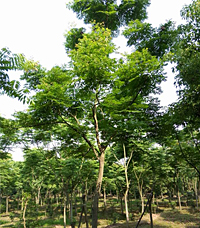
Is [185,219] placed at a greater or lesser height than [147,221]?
lesser

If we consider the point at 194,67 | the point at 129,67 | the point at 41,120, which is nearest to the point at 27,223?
the point at 41,120

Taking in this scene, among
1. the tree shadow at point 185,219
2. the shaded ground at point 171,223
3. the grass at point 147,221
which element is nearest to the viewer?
the shaded ground at point 171,223

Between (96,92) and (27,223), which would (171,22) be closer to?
(96,92)

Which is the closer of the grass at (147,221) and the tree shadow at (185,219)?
the grass at (147,221)

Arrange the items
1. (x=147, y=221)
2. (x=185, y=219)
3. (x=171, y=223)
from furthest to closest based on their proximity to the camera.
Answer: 1. (x=185, y=219)
2. (x=147, y=221)
3. (x=171, y=223)

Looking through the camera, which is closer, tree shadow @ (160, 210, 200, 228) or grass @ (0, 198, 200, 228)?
grass @ (0, 198, 200, 228)

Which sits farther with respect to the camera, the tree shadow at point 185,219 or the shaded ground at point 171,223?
the tree shadow at point 185,219

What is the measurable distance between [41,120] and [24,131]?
20.6 feet

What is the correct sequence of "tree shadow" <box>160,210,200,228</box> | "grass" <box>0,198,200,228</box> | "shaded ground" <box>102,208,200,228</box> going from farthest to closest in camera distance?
"tree shadow" <box>160,210,200,228</box> < "grass" <box>0,198,200,228</box> < "shaded ground" <box>102,208,200,228</box>

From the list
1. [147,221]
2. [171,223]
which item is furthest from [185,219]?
[147,221]

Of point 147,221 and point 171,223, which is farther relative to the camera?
point 147,221

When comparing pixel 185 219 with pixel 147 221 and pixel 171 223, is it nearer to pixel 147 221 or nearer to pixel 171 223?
pixel 171 223

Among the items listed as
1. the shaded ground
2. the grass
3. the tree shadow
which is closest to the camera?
the shaded ground

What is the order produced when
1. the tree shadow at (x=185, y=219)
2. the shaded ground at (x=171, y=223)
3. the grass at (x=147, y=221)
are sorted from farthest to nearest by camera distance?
1. the tree shadow at (x=185, y=219)
2. the grass at (x=147, y=221)
3. the shaded ground at (x=171, y=223)
